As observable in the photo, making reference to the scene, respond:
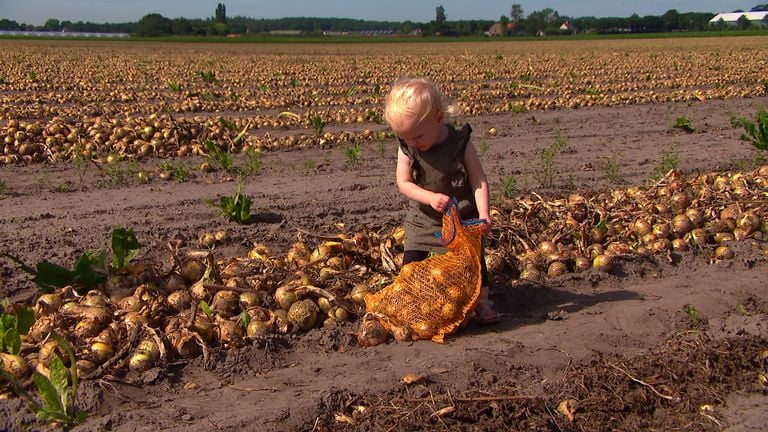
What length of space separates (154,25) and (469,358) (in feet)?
254

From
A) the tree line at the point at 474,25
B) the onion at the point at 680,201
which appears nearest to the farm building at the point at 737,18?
the tree line at the point at 474,25

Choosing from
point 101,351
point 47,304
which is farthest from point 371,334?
point 47,304

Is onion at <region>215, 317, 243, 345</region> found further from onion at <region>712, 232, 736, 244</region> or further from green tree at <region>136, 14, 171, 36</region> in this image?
green tree at <region>136, 14, 171, 36</region>

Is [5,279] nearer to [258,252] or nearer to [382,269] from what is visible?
[258,252]

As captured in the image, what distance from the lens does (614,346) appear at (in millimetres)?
3359

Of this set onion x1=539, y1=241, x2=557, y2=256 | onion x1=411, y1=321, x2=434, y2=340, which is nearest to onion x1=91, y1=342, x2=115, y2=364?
onion x1=411, y1=321, x2=434, y2=340

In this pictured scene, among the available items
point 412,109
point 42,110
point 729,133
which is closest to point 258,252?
point 412,109

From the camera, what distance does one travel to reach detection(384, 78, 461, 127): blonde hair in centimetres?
321

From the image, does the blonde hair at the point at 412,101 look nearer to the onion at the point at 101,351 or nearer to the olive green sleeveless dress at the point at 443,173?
the olive green sleeveless dress at the point at 443,173

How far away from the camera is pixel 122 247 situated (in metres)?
3.76

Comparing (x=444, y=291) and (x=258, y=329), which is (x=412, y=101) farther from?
(x=258, y=329)

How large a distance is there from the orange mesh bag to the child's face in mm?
310

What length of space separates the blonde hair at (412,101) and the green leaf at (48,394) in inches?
66.2

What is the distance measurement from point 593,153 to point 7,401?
21.4 ft
